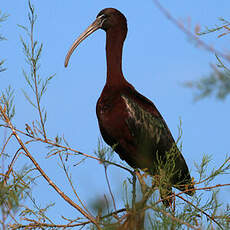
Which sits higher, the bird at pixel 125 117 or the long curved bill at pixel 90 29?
the long curved bill at pixel 90 29

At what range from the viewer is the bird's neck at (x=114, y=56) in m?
4.50

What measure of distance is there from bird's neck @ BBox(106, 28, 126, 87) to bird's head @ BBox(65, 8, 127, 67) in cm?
7

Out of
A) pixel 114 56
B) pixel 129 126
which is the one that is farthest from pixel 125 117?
pixel 114 56

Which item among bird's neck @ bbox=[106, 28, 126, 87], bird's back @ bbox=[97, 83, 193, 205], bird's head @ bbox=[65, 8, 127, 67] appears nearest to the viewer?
bird's back @ bbox=[97, 83, 193, 205]

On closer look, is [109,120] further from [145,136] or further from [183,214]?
[183,214]

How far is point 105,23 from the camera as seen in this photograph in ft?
15.8

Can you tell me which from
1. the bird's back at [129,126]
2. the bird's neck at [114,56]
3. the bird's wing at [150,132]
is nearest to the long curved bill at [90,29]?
the bird's neck at [114,56]

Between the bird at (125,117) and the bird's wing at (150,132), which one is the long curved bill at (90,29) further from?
the bird's wing at (150,132)

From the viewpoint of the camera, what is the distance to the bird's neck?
450cm

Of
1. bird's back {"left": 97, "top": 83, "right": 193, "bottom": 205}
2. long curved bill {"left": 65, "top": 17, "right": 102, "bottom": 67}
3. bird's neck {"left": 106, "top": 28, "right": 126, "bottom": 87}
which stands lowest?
bird's back {"left": 97, "top": 83, "right": 193, "bottom": 205}

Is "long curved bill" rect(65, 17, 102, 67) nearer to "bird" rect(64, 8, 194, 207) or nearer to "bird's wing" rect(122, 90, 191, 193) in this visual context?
"bird" rect(64, 8, 194, 207)

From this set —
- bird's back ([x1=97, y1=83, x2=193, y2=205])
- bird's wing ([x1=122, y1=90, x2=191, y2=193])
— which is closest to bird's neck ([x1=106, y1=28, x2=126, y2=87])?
bird's back ([x1=97, y1=83, x2=193, y2=205])

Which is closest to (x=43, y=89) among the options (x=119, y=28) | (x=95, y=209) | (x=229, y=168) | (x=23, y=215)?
(x=23, y=215)

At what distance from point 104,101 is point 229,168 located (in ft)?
5.57
